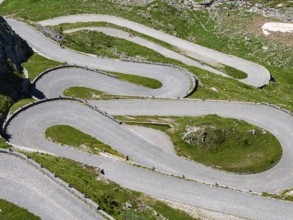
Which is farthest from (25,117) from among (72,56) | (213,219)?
(213,219)

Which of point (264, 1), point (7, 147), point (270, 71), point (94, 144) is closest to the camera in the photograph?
point (7, 147)

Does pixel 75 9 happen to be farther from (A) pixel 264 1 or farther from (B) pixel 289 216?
(B) pixel 289 216

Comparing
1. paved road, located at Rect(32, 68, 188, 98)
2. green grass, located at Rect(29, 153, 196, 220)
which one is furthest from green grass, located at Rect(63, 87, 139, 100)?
green grass, located at Rect(29, 153, 196, 220)

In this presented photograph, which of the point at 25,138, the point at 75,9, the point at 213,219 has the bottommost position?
the point at 213,219

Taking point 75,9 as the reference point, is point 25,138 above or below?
below

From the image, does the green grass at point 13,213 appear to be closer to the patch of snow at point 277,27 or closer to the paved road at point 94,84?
the paved road at point 94,84

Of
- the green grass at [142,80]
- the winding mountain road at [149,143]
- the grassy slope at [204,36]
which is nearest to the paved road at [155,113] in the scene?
the winding mountain road at [149,143]
